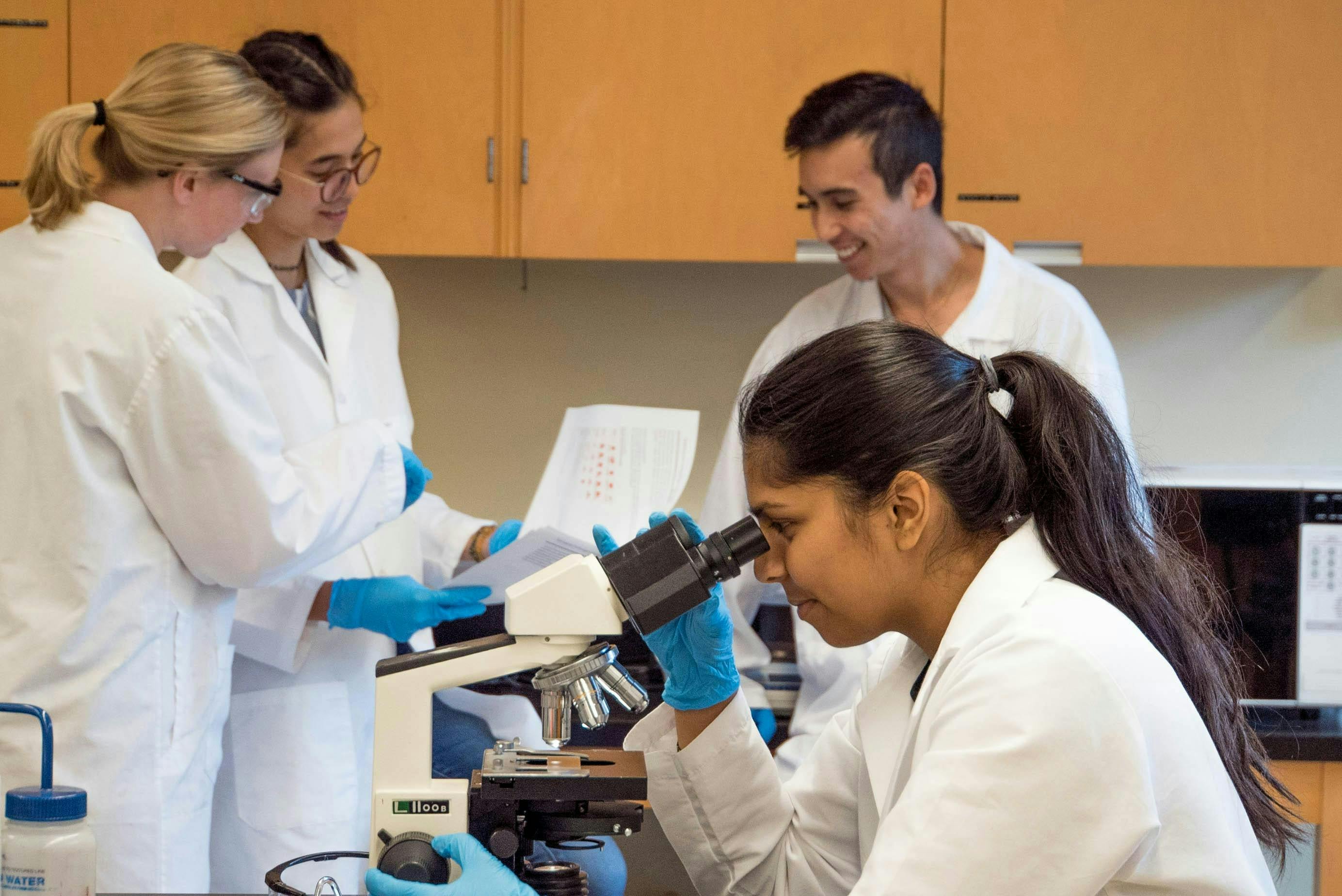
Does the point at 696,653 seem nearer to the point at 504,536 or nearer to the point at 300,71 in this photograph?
the point at 504,536

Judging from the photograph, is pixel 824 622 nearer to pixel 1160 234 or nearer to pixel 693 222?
pixel 693 222

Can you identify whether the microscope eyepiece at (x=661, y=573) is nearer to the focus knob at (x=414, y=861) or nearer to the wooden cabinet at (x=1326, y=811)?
the focus knob at (x=414, y=861)

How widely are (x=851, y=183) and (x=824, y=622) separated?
108 centimetres

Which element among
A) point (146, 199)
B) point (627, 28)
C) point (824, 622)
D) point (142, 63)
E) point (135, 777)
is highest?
point (627, 28)

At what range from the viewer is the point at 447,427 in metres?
2.62

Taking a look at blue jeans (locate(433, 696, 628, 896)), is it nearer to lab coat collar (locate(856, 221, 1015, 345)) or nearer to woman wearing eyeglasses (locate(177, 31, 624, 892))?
woman wearing eyeglasses (locate(177, 31, 624, 892))

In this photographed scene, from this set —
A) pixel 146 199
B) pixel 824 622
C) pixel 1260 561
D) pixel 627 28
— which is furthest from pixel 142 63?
pixel 1260 561

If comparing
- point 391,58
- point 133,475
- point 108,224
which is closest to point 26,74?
point 391,58

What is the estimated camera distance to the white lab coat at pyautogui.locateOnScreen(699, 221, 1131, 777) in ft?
6.24

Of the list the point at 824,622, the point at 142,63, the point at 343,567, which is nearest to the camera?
the point at 824,622

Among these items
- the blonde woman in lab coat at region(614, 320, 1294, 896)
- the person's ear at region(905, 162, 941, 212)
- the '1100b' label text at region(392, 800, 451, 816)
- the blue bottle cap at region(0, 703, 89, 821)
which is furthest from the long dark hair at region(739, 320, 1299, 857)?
A: the person's ear at region(905, 162, 941, 212)

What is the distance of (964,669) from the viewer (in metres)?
0.92

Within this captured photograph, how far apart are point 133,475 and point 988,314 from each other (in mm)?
1279

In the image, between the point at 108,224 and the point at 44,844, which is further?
the point at 108,224
